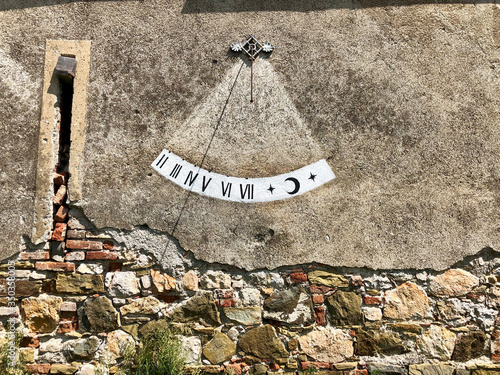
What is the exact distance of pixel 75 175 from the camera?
10.3 feet

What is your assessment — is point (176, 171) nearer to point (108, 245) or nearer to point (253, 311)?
point (108, 245)

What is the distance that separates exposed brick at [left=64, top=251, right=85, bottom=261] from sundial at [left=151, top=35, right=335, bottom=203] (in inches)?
32.3

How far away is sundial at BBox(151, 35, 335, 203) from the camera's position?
10.3 ft

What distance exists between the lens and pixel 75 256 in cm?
308

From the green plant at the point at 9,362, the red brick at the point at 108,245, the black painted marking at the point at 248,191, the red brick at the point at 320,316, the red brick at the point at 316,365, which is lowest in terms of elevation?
the red brick at the point at 316,365

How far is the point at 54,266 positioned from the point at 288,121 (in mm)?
2025

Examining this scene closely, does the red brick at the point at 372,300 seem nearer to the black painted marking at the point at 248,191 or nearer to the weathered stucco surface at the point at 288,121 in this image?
the weathered stucco surface at the point at 288,121

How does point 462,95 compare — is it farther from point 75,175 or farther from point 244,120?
point 75,175

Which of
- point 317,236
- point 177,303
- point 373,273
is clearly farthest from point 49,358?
point 373,273

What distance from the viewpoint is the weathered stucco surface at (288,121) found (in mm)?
3092

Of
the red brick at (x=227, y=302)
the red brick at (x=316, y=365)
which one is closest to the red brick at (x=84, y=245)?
the red brick at (x=227, y=302)

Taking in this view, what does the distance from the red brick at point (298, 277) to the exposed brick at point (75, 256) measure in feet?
5.01

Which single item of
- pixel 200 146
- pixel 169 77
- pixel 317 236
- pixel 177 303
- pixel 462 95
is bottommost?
pixel 177 303

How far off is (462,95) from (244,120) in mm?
1685
